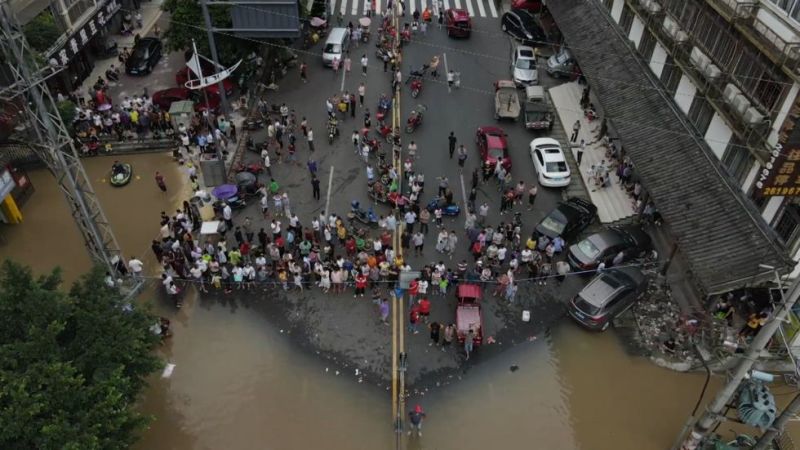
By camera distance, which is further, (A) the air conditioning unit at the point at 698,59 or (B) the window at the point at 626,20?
(B) the window at the point at 626,20

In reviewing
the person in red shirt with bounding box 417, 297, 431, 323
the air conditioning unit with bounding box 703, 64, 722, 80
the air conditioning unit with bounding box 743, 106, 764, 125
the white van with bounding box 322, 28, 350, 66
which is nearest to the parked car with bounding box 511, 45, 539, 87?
the white van with bounding box 322, 28, 350, 66

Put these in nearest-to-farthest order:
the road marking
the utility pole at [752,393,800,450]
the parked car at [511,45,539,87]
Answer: the utility pole at [752,393,800,450], the parked car at [511,45,539,87], the road marking

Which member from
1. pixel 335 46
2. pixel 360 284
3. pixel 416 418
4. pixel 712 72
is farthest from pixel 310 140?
pixel 712 72

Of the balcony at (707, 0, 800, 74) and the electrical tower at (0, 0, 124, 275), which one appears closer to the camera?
the electrical tower at (0, 0, 124, 275)

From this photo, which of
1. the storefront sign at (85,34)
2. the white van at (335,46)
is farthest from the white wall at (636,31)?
the storefront sign at (85,34)

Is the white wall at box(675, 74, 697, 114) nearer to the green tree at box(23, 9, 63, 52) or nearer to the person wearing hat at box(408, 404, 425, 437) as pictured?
the person wearing hat at box(408, 404, 425, 437)

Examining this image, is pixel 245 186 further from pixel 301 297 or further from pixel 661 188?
pixel 661 188

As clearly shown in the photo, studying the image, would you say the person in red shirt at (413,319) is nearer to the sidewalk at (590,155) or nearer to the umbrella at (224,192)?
the umbrella at (224,192)
